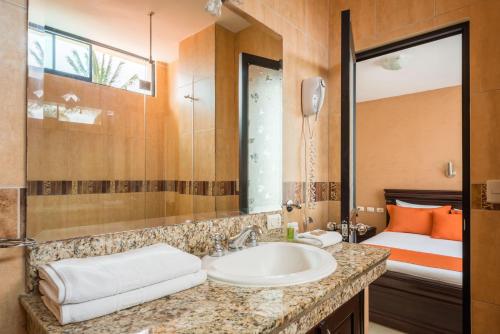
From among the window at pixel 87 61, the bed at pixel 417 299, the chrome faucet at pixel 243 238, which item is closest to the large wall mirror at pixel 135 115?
the window at pixel 87 61

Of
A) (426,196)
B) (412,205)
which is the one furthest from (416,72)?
(412,205)

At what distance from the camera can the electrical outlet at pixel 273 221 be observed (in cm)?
143

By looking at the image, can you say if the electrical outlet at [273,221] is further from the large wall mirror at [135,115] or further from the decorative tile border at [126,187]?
the decorative tile border at [126,187]

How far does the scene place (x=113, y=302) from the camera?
24.2 inches

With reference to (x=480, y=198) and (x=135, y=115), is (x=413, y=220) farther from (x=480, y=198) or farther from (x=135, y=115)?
(x=135, y=115)

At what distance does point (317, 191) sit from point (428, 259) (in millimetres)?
1378

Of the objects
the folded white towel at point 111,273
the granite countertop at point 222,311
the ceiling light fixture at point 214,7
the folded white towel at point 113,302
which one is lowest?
the granite countertop at point 222,311

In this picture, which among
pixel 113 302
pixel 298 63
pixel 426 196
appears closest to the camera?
pixel 113 302

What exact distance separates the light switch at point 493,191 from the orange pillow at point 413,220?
230cm

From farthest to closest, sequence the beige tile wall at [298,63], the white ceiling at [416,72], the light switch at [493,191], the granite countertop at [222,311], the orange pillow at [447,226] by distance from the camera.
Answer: the orange pillow at [447,226] → the white ceiling at [416,72] → the beige tile wall at [298,63] → the light switch at [493,191] → the granite countertop at [222,311]

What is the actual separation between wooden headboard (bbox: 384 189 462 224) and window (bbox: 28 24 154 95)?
3874 millimetres

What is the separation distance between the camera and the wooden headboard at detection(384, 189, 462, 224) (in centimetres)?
358

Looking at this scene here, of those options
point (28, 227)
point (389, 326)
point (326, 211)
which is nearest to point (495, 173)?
point (326, 211)

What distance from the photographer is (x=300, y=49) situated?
1767 mm
